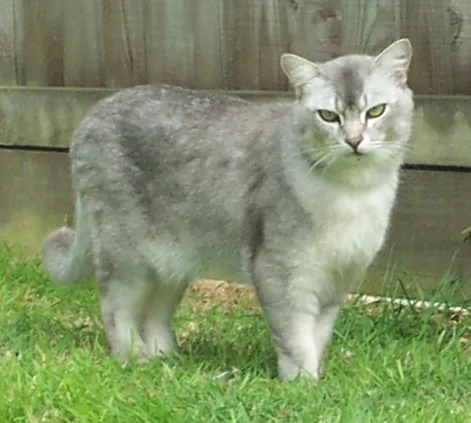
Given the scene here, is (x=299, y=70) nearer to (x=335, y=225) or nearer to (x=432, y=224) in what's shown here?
(x=335, y=225)

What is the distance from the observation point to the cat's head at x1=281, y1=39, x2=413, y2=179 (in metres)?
3.72

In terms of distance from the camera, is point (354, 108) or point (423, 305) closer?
point (354, 108)

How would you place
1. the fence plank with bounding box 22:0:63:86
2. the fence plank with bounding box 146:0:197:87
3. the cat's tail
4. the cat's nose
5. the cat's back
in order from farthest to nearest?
the fence plank with bounding box 22:0:63:86, the fence plank with bounding box 146:0:197:87, the cat's tail, the cat's back, the cat's nose

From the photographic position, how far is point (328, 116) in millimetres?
3779

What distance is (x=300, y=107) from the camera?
12.8 feet

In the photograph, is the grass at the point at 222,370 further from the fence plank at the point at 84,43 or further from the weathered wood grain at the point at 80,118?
the fence plank at the point at 84,43

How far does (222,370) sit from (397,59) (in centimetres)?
125

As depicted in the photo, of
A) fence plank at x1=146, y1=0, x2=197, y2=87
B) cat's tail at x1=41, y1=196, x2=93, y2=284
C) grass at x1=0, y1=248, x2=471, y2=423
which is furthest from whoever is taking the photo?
fence plank at x1=146, y1=0, x2=197, y2=87

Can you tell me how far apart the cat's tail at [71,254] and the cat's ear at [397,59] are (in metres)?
1.38

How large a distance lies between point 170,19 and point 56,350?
1905 mm

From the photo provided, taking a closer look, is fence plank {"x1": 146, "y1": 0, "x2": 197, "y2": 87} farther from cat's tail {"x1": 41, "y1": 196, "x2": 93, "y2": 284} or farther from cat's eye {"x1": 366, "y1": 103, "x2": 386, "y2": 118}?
cat's eye {"x1": 366, "y1": 103, "x2": 386, "y2": 118}

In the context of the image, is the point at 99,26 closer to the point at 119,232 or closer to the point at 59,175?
the point at 59,175

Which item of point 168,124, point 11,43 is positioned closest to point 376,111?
point 168,124

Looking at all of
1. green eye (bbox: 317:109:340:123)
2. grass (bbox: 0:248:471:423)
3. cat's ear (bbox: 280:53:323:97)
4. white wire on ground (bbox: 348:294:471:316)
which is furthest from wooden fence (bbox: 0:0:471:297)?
green eye (bbox: 317:109:340:123)
